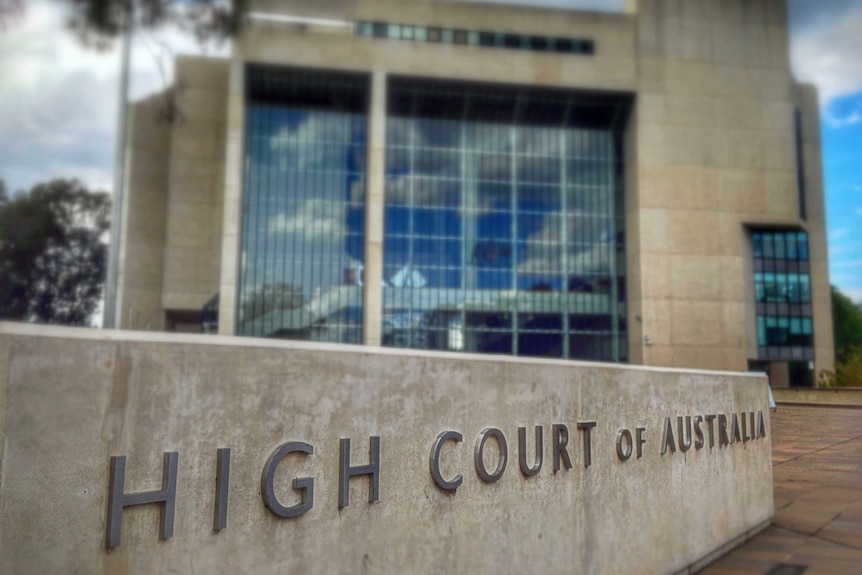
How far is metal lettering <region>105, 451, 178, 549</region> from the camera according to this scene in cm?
280

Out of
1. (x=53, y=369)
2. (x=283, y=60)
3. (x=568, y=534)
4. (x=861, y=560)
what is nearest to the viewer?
(x=53, y=369)

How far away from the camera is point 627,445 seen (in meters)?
5.63

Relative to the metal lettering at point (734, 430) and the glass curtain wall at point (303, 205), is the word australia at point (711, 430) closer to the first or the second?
the metal lettering at point (734, 430)

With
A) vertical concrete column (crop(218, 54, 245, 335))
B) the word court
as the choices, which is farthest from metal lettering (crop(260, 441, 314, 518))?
vertical concrete column (crop(218, 54, 245, 335))

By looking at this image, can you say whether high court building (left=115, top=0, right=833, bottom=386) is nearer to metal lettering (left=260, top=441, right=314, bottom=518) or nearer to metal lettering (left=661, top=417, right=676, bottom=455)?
metal lettering (left=661, top=417, right=676, bottom=455)

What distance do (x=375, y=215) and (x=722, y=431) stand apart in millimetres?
32285

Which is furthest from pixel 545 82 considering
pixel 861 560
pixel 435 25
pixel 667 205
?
pixel 861 560

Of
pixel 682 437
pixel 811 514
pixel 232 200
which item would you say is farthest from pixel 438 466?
pixel 232 200

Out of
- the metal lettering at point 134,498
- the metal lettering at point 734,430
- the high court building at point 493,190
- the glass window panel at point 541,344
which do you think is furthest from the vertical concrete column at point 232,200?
the metal lettering at point 134,498

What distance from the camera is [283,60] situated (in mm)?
37469

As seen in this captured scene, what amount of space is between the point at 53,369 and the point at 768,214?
4452 cm

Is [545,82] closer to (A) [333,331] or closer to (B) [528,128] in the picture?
(B) [528,128]

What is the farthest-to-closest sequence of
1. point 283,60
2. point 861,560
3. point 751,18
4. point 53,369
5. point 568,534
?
point 751,18 → point 283,60 → point 861,560 → point 568,534 → point 53,369

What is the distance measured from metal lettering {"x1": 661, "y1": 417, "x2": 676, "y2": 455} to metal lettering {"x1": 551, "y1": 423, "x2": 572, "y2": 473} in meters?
1.49
